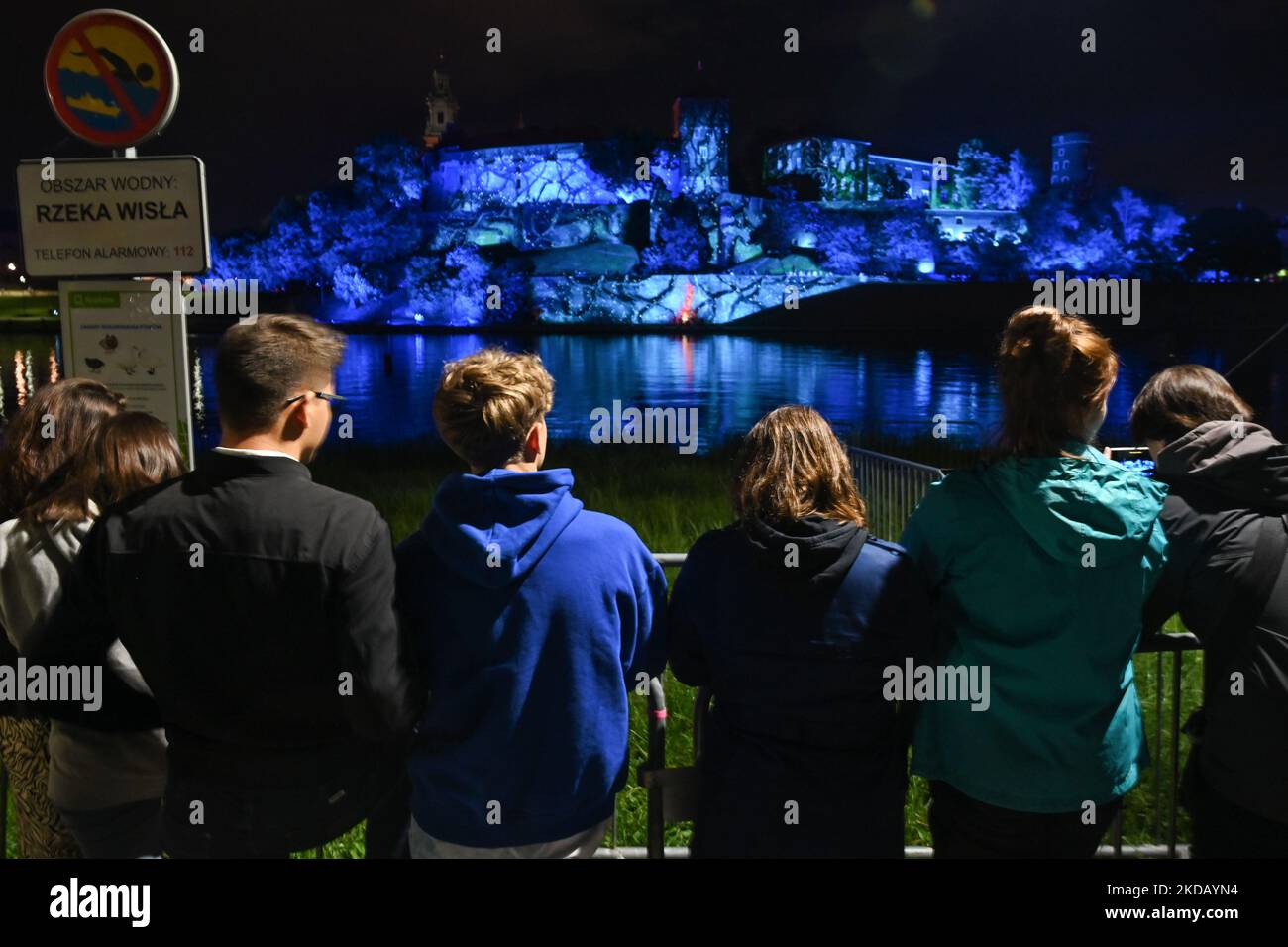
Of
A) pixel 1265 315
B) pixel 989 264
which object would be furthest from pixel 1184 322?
pixel 989 264

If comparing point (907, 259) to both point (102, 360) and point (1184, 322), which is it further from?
point (102, 360)

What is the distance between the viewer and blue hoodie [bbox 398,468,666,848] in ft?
6.87

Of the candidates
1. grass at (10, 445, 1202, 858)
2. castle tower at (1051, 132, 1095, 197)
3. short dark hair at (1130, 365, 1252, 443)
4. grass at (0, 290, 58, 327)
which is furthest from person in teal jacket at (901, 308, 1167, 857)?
grass at (0, 290, 58, 327)

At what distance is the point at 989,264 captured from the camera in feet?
266

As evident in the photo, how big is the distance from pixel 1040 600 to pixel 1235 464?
0.55 meters

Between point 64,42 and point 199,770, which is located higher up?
point 64,42

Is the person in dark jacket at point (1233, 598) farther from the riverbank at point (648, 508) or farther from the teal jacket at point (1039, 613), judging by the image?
the riverbank at point (648, 508)

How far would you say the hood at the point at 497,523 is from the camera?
81.0 inches

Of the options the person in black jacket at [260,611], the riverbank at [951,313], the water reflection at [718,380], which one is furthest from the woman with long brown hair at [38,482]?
the riverbank at [951,313]

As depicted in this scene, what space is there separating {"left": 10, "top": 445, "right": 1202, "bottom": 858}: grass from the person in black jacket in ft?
5.06

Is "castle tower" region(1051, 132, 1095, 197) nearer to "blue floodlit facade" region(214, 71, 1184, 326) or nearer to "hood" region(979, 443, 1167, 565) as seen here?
"blue floodlit facade" region(214, 71, 1184, 326)

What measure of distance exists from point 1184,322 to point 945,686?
81.6 metres

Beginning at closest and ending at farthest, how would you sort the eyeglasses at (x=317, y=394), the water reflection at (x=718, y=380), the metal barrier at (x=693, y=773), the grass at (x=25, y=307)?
1. the eyeglasses at (x=317, y=394)
2. the metal barrier at (x=693, y=773)
3. the water reflection at (x=718, y=380)
4. the grass at (x=25, y=307)
